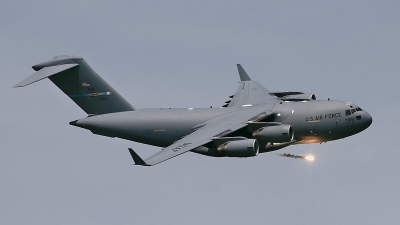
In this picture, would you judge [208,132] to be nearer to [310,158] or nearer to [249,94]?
[310,158]

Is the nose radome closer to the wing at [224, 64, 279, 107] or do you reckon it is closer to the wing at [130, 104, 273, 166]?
the wing at [130, 104, 273, 166]

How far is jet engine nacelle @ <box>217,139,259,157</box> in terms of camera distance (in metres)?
39.0

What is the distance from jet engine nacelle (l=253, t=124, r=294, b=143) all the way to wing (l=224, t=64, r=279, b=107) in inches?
190

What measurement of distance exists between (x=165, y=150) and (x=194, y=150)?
2.94 metres

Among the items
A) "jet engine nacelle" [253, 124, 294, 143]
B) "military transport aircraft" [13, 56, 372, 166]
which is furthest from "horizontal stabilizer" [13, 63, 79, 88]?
"jet engine nacelle" [253, 124, 294, 143]

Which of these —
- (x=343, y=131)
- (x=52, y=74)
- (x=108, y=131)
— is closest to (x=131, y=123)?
(x=108, y=131)

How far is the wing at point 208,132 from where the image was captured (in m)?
37.4

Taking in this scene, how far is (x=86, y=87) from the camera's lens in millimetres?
45438

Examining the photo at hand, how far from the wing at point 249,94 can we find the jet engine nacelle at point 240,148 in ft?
22.8

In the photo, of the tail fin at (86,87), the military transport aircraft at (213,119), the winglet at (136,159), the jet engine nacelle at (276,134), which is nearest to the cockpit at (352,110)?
the military transport aircraft at (213,119)

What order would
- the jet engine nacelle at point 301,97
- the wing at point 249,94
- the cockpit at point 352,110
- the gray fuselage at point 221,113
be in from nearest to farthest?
the gray fuselage at point 221,113 < the cockpit at point 352,110 < the jet engine nacelle at point 301,97 < the wing at point 249,94

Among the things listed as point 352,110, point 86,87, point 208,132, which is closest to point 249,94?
point 352,110

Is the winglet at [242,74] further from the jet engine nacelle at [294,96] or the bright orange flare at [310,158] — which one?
the bright orange flare at [310,158]

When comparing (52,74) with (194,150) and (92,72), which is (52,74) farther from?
(194,150)
